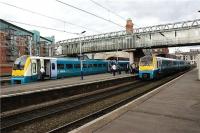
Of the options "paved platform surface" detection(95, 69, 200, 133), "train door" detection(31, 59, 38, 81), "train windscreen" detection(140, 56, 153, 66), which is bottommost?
"paved platform surface" detection(95, 69, 200, 133)

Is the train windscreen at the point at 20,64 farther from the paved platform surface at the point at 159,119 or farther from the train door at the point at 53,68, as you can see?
the paved platform surface at the point at 159,119

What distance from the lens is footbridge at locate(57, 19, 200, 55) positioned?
3916 cm

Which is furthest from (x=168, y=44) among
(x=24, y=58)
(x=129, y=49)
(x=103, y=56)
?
(x=103, y=56)

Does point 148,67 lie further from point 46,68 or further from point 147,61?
point 46,68

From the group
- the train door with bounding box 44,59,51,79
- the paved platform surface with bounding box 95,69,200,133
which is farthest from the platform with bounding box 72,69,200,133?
the train door with bounding box 44,59,51,79

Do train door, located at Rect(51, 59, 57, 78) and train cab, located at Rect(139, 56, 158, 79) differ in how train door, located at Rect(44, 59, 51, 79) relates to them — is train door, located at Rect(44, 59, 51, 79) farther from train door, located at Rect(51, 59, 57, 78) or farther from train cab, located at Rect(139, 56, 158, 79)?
train cab, located at Rect(139, 56, 158, 79)

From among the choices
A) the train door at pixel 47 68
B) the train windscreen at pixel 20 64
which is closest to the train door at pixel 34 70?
the train windscreen at pixel 20 64

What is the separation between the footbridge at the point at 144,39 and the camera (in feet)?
128

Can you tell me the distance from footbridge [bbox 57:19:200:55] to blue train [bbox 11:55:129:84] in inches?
210

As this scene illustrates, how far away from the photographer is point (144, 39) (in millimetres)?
44844

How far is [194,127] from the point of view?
7.52 metres

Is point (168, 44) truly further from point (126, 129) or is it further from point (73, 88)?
point (126, 129)

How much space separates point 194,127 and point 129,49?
134ft

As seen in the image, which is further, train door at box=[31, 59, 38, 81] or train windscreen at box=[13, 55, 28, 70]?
train door at box=[31, 59, 38, 81]
